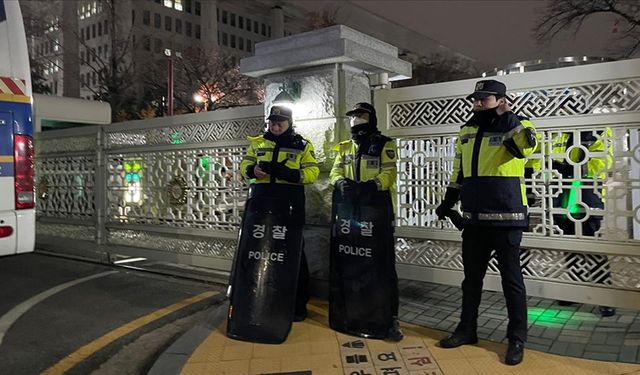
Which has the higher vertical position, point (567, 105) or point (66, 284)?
point (567, 105)

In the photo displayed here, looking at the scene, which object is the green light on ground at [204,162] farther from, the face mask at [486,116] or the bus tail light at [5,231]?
the face mask at [486,116]

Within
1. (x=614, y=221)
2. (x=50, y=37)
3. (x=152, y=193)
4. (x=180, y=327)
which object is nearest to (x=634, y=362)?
(x=614, y=221)

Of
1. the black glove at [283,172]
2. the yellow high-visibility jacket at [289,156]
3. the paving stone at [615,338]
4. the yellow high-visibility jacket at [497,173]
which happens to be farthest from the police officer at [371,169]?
the paving stone at [615,338]

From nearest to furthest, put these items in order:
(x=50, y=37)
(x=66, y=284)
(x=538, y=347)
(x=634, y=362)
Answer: (x=634, y=362) < (x=538, y=347) < (x=66, y=284) < (x=50, y=37)

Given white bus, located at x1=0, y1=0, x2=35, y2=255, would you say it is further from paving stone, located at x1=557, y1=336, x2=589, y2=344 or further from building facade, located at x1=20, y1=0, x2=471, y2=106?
building facade, located at x1=20, y1=0, x2=471, y2=106

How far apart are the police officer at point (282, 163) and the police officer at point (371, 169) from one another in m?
0.32

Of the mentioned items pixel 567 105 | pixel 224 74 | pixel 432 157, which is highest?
pixel 224 74

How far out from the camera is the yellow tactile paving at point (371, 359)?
11.8 ft

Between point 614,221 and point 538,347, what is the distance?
1197 mm

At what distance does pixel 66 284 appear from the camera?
677cm

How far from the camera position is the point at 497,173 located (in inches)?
147

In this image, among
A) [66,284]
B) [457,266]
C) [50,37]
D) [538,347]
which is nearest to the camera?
[538,347]

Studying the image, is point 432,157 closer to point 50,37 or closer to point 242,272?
point 242,272

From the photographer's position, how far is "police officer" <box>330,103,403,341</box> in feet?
14.1
